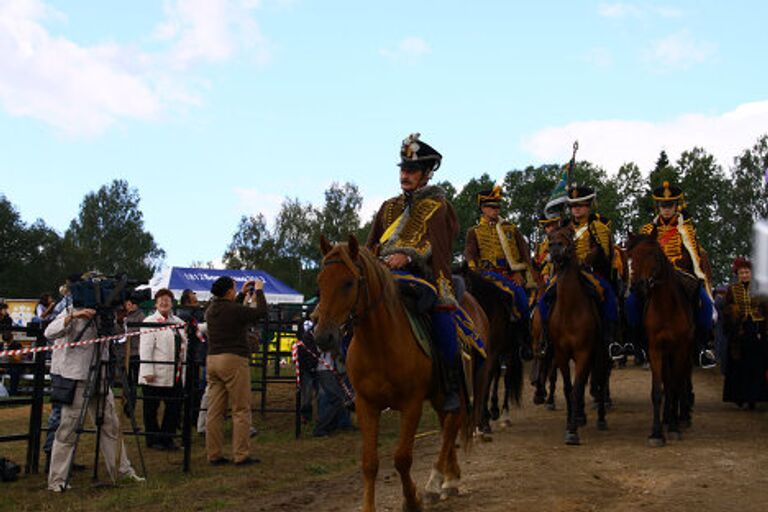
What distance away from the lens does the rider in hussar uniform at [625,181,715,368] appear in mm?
10617

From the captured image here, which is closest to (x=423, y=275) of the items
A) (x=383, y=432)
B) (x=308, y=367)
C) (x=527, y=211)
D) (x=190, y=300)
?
(x=383, y=432)

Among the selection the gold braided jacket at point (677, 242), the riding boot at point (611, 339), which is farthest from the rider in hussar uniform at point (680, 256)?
the riding boot at point (611, 339)

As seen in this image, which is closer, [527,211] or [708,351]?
[708,351]

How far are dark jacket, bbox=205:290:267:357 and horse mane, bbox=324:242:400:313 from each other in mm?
4197

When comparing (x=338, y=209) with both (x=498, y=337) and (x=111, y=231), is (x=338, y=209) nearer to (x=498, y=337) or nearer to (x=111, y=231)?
(x=111, y=231)

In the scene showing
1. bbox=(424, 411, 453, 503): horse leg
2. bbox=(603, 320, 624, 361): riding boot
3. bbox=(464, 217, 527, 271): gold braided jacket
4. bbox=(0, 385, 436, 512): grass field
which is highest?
bbox=(464, 217, 527, 271): gold braided jacket

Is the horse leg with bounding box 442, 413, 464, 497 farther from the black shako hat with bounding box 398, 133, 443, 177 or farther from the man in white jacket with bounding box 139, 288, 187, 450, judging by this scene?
the man in white jacket with bounding box 139, 288, 187, 450

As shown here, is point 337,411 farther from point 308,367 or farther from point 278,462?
point 278,462

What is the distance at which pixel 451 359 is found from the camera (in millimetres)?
6613

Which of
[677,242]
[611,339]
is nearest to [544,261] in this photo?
[611,339]

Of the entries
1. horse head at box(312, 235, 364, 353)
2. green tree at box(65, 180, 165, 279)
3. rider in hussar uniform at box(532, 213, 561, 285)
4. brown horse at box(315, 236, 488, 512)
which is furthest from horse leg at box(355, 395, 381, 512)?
green tree at box(65, 180, 165, 279)

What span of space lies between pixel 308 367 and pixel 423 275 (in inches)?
267

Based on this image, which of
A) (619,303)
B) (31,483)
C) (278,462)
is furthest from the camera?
(619,303)

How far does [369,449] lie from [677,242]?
6.97 metres
